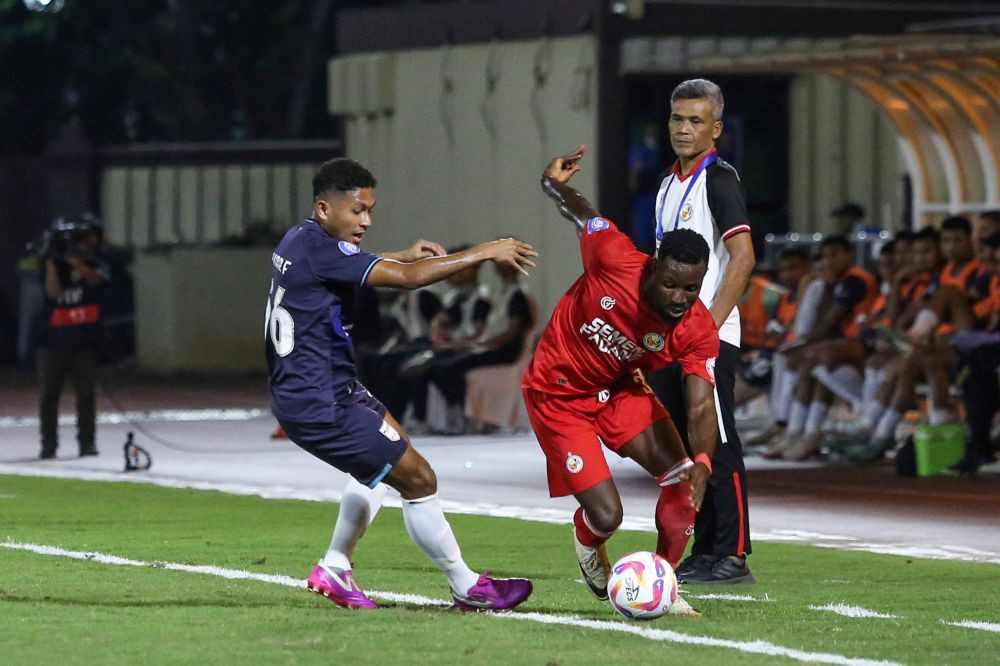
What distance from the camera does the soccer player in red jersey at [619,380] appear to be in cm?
888

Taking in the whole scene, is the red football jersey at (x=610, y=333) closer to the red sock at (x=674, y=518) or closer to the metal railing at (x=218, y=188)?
the red sock at (x=674, y=518)

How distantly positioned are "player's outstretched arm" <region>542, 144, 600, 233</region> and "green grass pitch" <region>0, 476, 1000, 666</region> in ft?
5.24

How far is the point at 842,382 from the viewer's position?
17.5 m

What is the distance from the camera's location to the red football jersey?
9.02 meters

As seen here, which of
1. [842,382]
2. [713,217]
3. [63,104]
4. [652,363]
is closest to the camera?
[652,363]

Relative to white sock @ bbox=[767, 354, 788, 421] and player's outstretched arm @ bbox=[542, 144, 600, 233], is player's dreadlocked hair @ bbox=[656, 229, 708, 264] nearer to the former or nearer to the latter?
player's outstretched arm @ bbox=[542, 144, 600, 233]

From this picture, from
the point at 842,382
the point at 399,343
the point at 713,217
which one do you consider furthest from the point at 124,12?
the point at 713,217

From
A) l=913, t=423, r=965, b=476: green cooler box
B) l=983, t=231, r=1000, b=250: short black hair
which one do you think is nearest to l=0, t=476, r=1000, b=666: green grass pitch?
→ l=913, t=423, r=965, b=476: green cooler box

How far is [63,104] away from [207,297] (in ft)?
27.6

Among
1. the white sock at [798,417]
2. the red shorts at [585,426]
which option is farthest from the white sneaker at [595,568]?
the white sock at [798,417]

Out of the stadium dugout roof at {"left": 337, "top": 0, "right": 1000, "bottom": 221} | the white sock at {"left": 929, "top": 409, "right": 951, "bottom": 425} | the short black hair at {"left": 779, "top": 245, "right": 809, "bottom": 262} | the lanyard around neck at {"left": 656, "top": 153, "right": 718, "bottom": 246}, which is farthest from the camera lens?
the short black hair at {"left": 779, "top": 245, "right": 809, "bottom": 262}

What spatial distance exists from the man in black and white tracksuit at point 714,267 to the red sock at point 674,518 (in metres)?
0.50

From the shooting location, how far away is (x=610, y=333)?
9062 millimetres

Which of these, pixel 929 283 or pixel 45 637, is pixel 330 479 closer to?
pixel 929 283
